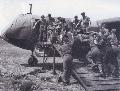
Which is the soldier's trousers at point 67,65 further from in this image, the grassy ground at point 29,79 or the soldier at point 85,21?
the soldier at point 85,21

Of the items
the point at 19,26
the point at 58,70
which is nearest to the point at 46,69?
the point at 58,70

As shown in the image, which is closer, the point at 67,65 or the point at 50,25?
the point at 67,65

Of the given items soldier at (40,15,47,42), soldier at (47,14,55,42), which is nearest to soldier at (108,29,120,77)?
soldier at (47,14,55,42)

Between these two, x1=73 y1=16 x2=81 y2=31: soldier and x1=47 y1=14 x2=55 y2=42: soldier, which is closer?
x1=73 y1=16 x2=81 y2=31: soldier

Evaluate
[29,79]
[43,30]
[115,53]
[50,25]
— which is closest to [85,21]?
[50,25]

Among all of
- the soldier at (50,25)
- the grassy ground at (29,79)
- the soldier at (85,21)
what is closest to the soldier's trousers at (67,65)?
the grassy ground at (29,79)

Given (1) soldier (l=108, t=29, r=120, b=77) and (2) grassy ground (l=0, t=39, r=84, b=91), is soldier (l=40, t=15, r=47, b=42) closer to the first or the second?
(2) grassy ground (l=0, t=39, r=84, b=91)

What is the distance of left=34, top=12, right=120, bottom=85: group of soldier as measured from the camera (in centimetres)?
1429

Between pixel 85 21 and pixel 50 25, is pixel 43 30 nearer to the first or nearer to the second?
pixel 50 25

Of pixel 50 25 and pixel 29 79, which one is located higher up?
pixel 50 25

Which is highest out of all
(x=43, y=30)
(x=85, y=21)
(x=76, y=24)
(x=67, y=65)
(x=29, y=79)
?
(x=85, y=21)

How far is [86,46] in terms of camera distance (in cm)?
1666

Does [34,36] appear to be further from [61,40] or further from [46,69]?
[61,40]

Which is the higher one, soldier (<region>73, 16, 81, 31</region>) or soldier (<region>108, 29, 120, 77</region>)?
soldier (<region>73, 16, 81, 31</region>)
